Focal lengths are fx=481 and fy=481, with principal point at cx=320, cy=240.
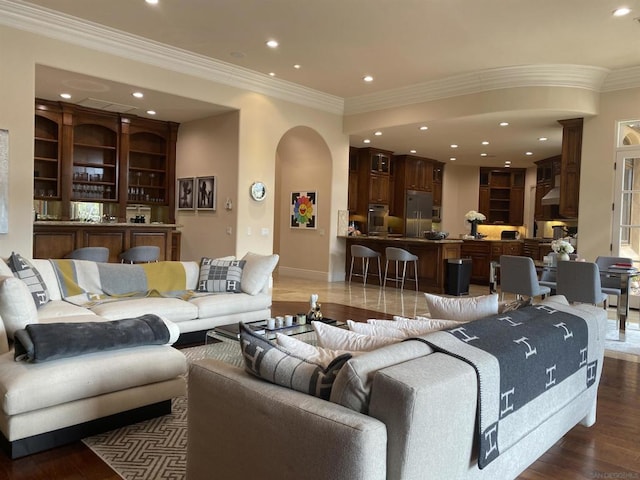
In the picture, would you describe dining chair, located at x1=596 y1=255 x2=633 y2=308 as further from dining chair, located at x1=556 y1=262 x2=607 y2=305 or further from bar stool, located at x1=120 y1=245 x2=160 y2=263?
bar stool, located at x1=120 y1=245 x2=160 y2=263

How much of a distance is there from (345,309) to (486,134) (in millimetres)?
4707

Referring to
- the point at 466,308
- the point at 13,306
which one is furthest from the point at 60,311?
the point at 466,308

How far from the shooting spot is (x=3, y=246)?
570 centimetres

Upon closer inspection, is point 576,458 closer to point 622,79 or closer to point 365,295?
point 365,295

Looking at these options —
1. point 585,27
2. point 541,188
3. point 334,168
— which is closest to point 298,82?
point 334,168

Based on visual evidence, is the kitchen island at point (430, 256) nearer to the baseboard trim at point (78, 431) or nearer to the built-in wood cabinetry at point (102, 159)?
the built-in wood cabinetry at point (102, 159)

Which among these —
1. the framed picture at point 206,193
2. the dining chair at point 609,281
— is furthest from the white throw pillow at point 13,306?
the dining chair at point 609,281

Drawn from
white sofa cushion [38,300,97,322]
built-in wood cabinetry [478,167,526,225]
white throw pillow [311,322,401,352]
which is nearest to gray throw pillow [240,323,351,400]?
white throw pillow [311,322,401,352]

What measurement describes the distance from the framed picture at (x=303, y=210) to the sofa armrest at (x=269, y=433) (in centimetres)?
812

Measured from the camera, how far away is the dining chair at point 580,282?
17.1ft

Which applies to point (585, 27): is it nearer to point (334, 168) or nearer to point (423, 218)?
point (334, 168)

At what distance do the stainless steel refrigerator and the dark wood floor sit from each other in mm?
8514

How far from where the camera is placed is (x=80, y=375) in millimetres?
2568

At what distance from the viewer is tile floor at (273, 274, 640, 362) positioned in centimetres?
691
